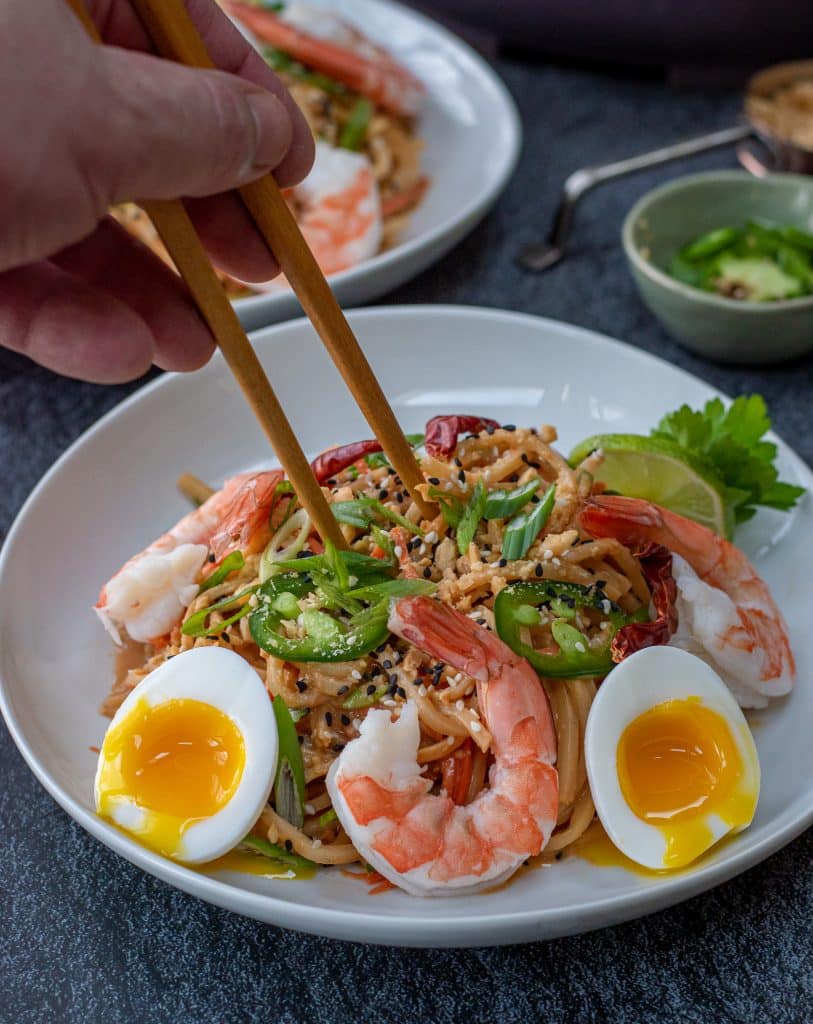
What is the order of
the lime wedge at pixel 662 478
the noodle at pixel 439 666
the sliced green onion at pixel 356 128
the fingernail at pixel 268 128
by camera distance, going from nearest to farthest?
the fingernail at pixel 268 128 → the noodle at pixel 439 666 → the lime wedge at pixel 662 478 → the sliced green onion at pixel 356 128

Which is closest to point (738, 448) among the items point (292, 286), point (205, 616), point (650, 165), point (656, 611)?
point (656, 611)

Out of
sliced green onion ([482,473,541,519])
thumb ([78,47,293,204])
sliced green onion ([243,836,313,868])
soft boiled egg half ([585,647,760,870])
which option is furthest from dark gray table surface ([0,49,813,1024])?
thumb ([78,47,293,204])

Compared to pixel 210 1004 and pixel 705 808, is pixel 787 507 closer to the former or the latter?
pixel 705 808

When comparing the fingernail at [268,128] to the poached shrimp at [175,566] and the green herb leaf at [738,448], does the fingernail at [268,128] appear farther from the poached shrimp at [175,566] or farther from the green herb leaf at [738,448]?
the green herb leaf at [738,448]

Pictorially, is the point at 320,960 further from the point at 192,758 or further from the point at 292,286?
the point at 292,286

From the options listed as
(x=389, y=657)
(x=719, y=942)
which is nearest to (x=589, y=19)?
(x=389, y=657)

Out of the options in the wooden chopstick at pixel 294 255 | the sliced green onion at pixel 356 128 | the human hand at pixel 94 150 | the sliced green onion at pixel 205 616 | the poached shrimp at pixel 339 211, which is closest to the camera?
the human hand at pixel 94 150

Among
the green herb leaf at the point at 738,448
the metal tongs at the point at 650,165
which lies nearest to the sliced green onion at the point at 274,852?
the green herb leaf at the point at 738,448
